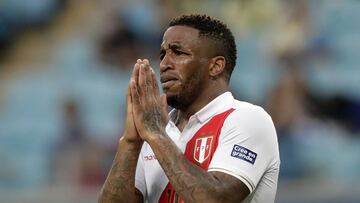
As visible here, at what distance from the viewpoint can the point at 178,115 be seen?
486 cm

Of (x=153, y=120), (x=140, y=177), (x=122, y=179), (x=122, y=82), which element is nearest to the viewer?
(x=153, y=120)

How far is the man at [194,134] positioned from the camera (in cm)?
418

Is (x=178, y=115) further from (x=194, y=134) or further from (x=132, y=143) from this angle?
(x=132, y=143)

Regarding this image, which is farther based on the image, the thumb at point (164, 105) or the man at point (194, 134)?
the thumb at point (164, 105)

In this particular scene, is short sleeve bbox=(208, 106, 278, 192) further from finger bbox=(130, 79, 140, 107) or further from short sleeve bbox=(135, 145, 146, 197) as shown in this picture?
short sleeve bbox=(135, 145, 146, 197)

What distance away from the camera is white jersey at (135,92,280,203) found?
4.27 m

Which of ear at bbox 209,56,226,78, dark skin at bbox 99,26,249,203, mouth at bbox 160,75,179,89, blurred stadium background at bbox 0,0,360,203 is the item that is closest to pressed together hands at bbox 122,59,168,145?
dark skin at bbox 99,26,249,203

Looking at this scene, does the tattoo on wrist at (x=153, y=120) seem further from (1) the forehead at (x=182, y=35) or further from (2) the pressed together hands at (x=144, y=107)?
(1) the forehead at (x=182, y=35)

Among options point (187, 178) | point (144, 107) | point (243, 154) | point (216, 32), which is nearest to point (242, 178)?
point (243, 154)

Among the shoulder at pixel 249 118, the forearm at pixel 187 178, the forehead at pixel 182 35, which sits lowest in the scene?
the forearm at pixel 187 178

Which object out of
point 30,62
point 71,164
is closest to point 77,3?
point 30,62

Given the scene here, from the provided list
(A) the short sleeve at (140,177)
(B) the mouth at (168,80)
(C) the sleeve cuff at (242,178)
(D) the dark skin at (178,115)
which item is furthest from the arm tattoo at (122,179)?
(C) the sleeve cuff at (242,178)

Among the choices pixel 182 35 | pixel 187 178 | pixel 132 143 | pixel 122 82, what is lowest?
pixel 187 178

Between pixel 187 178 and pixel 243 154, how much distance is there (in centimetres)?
34
